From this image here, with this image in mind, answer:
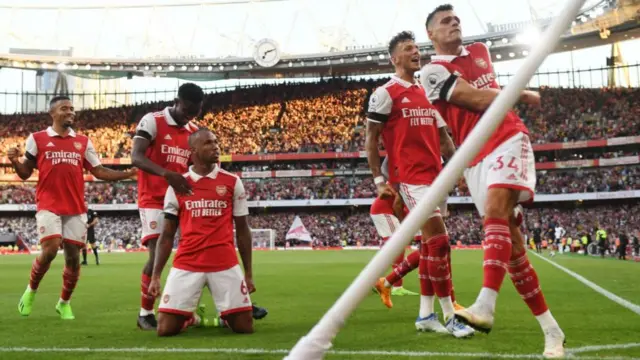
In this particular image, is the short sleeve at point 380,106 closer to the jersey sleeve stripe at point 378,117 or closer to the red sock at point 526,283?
the jersey sleeve stripe at point 378,117

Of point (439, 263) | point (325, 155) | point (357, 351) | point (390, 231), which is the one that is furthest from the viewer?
point (325, 155)

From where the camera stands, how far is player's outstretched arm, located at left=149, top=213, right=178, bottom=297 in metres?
5.61

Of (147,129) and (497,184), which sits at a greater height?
(147,129)

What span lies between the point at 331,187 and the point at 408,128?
50.6 m

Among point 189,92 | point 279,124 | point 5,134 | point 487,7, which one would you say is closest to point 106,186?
point 5,134

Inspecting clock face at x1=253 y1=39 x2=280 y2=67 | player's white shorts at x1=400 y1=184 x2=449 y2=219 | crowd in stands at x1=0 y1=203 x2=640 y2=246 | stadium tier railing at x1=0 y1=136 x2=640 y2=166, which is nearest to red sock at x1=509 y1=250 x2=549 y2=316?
player's white shorts at x1=400 y1=184 x2=449 y2=219

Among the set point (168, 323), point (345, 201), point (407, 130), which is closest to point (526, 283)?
A: point (407, 130)

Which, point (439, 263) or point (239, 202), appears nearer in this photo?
point (439, 263)

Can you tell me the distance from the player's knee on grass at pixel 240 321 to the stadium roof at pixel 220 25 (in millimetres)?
50349

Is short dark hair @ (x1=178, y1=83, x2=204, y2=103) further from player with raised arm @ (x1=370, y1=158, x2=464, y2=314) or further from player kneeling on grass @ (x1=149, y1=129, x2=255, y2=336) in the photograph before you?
player with raised arm @ (x1=370, y1=158, x2=464, y2=314)

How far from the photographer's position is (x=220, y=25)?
60.4m

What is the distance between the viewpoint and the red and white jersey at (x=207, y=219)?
227 inches

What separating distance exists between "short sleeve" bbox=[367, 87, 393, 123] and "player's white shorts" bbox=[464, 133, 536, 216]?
206 cm

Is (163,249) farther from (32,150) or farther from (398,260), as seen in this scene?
(32,150)
